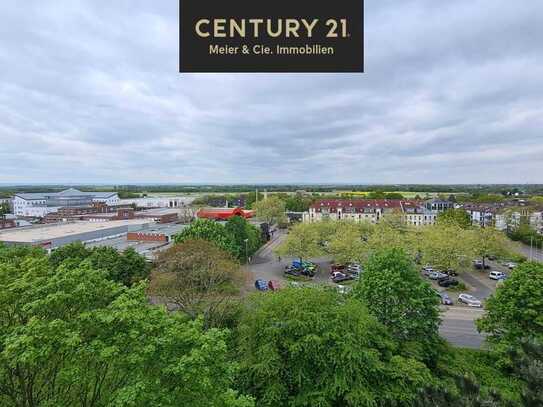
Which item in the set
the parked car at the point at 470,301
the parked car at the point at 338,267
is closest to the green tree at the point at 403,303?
the parked car at the point at 470,301

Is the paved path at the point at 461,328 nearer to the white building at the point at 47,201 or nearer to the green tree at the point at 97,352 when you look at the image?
the green tree at the point at 97,352

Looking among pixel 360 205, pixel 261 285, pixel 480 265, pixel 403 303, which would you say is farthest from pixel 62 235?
pixel 360 205

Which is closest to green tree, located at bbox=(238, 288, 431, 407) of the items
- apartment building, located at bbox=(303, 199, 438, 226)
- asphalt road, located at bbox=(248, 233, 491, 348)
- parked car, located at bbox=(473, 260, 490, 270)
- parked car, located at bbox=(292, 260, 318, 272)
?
asphalt road, located at bbox=(248, 233, 491, 348)

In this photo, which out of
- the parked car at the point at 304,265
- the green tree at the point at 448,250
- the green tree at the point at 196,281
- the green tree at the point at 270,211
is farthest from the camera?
the green tree at the point at 270,211

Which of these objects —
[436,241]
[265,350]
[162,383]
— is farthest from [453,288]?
[162,383]

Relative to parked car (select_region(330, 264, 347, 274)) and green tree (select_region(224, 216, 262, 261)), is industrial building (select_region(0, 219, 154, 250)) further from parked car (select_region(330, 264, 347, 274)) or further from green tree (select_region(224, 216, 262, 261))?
parked car (select_region(330, 264, 347, 274))

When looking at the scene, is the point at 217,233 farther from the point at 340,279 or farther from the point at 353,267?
the point at 353,267

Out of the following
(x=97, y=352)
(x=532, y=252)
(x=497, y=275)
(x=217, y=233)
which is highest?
(x=97, y=352)
